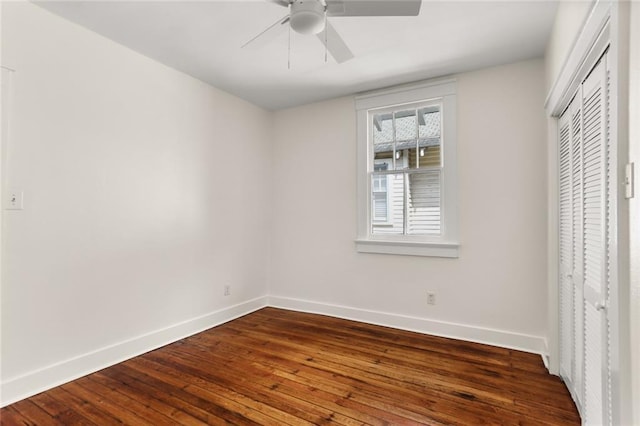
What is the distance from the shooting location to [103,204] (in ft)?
8.30

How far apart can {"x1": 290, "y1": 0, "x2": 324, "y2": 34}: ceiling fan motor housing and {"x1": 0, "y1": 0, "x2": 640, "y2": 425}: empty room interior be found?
11mm

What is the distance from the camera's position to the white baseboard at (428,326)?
2816 mm

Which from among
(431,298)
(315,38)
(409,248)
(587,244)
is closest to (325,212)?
(409,248)

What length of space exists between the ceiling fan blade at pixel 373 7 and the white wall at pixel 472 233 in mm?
1803

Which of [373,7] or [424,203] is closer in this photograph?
[373,7]

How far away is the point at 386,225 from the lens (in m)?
3.60

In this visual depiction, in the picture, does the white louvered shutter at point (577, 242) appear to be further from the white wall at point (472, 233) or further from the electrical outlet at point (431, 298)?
the electrical outlet at point (431, 298)

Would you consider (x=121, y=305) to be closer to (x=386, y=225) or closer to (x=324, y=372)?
(x=324, y=372)

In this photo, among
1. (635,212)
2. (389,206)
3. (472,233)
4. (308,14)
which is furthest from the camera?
(389,206)

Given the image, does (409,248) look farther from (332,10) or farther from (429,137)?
(332,10)

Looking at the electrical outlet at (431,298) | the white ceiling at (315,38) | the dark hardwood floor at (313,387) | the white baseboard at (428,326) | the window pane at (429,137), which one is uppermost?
the white ceiling at (315,38)

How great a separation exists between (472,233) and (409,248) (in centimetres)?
63

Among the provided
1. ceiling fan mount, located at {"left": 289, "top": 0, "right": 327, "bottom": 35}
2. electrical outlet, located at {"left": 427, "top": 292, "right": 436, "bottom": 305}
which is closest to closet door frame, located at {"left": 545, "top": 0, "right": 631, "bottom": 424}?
ceiling fan mount, located at {"left": 289, "top": 0, "right": 327, "bottom": 35}

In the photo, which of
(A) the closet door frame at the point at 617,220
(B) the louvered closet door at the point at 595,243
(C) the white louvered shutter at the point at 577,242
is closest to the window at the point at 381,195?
(C) the white louvered shutter at the point at 577,242
